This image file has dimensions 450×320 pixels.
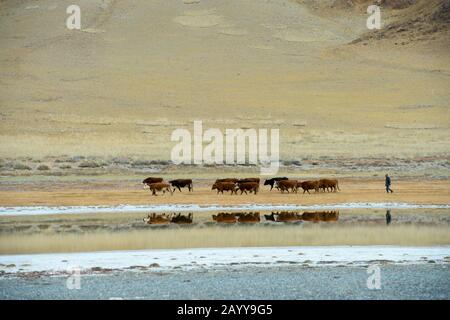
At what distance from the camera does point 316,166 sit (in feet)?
134

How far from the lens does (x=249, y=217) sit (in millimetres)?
22688

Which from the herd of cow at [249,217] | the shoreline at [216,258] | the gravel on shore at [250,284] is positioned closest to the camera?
the gravel on shore at [250,284]

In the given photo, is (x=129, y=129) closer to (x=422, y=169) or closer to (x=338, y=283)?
(x=422, y=169)

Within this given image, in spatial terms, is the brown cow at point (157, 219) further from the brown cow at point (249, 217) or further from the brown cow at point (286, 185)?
the brown cow at point (286, 185)

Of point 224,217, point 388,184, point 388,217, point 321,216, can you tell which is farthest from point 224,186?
point 388,217

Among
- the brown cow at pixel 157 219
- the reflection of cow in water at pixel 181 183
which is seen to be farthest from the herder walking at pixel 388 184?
the brown cow at pixel 157 219

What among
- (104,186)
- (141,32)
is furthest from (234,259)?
(141,32)

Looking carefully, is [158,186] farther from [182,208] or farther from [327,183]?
[327,183]

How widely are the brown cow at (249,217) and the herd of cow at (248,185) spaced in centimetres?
581

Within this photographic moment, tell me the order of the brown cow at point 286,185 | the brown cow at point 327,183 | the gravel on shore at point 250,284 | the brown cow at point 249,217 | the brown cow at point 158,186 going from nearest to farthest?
1. the gravel on shore at point 250,284
2. the brown cow at point 249,217
3. the brown cow at point 158,186
4. the brown cow at point 286,185
5. the brown cow at point 327,183

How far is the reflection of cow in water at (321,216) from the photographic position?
21922 millimetres

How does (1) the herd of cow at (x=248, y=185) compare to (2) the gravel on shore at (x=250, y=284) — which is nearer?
(2) the gravel on shore at (x=250, y=284)

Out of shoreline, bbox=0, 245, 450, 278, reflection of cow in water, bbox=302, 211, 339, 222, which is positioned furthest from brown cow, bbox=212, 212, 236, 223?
shoreline, bbox=0, 245, 450, 278

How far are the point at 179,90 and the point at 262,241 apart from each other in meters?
57.8
